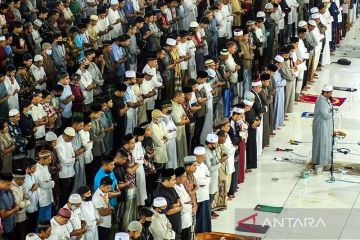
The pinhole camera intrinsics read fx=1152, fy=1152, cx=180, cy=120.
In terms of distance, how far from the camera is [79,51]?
23609 millimetres

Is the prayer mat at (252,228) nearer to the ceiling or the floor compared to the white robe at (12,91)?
nearer to the floor

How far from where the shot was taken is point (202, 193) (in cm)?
1836

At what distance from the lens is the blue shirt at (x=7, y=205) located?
1686cm

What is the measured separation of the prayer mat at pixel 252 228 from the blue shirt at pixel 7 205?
3.94 metres

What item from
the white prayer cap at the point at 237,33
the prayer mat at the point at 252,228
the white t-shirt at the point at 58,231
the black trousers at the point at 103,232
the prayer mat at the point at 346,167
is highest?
the white prayer cap at the point at 237,33

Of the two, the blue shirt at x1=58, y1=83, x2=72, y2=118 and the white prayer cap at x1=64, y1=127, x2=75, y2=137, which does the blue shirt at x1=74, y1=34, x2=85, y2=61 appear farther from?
the white prayer cap at x1=64, y1=127, x2=75, y2=137

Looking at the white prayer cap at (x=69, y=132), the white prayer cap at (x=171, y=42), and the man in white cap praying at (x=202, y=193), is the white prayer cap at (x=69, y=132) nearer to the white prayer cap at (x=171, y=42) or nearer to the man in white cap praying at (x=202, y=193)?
the man in white cap praying at (x=202, y=193)

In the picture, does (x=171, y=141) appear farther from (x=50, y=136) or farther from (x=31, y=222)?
(x=31, y=222)

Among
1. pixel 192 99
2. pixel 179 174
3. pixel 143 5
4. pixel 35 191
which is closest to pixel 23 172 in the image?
pixel 35 191

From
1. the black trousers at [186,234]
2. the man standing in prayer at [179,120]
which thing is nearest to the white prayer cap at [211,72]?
the man standing in prayer at [179,120]

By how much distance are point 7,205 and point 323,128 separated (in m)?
6.66

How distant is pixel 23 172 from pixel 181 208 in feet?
7.95

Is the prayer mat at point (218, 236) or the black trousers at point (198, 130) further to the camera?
the black trousers at point (198, 130)

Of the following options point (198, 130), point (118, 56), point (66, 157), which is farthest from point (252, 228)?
point (118, 56)
